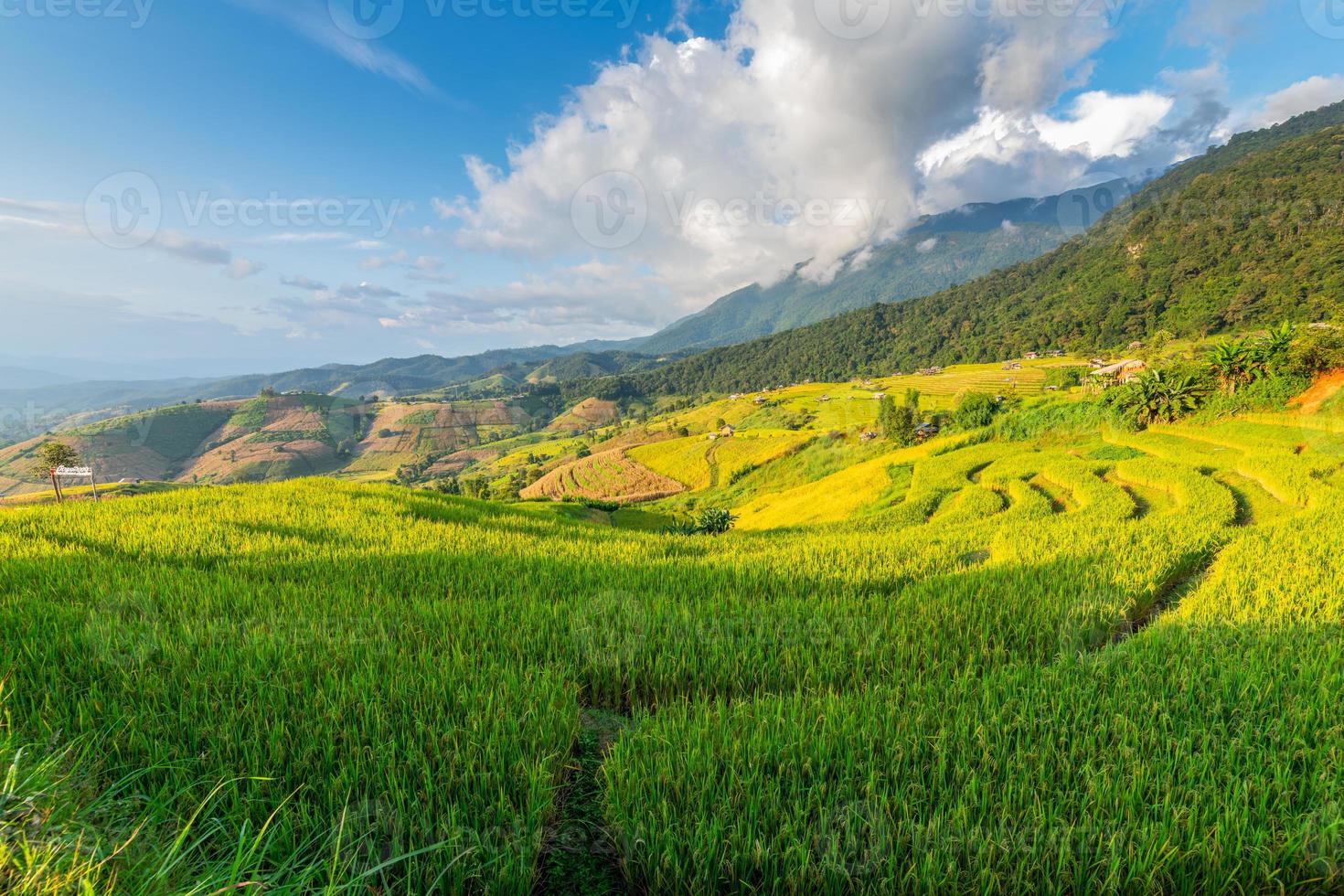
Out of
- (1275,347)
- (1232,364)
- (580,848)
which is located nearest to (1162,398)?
(1232,364)

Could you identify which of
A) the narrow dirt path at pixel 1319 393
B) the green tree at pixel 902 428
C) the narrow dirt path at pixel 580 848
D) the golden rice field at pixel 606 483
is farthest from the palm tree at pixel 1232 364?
the golden rice field at pixel 606 483

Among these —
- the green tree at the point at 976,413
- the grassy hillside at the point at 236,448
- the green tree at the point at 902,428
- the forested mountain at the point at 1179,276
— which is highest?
the forested mountain at the point at 1179,276

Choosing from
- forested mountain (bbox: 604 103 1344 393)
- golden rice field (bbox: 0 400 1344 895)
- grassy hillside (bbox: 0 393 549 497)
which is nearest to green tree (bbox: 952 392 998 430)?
golden rice field (bbox: 0 400 1344 895)

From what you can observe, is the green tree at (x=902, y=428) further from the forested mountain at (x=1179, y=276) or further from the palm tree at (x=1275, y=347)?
the forested mountain at (x=1179, y=276)

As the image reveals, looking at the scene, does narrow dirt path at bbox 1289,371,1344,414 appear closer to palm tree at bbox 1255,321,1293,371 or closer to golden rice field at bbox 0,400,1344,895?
palm tree at bbox 1255,321,1293,371

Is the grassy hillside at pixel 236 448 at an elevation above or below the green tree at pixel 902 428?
below

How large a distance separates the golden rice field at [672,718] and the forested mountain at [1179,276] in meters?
90.3

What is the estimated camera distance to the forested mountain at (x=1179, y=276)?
87250 mm

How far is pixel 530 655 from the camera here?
3734 millimetres

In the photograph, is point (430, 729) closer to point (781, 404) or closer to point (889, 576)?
point (889, 576)

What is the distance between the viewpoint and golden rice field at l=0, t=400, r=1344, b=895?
191 cm

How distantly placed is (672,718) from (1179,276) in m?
162

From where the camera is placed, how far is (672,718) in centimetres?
289

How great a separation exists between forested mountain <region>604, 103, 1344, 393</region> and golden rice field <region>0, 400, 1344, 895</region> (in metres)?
90.3
